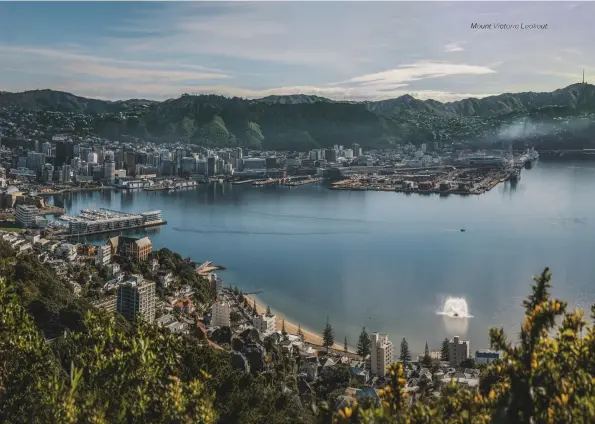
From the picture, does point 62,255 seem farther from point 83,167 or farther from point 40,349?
point 83,167

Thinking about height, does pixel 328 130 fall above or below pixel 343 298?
above

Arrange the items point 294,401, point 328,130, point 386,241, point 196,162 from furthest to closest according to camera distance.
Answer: point 328,130
point 196,162
point 386,241
point 294,401

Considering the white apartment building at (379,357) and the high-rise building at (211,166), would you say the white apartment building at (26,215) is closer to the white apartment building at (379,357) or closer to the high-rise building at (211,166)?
the white apartment building at (379,357)

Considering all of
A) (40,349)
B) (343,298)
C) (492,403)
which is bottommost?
(343,298)

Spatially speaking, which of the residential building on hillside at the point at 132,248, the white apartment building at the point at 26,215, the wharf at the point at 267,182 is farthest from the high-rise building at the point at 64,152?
the residential building on hillside at the point at 132,248

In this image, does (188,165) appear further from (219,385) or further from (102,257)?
(219,385)

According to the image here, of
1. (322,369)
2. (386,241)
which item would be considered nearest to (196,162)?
(386,241)
